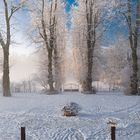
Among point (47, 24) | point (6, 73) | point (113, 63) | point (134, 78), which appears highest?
point (47, 24)

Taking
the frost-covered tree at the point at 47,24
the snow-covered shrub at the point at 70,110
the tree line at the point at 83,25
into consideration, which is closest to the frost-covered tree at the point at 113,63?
the tree line at the point at 83,25

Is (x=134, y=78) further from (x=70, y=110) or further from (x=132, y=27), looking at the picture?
(x=70, y=110)

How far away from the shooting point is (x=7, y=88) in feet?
89.7

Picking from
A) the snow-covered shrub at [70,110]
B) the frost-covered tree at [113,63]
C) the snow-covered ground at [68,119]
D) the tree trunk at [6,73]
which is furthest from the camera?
the frost-covered tree at [113,63]

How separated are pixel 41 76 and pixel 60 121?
32.3 meters

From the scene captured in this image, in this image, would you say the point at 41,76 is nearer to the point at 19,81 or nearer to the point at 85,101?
the point at 19,81

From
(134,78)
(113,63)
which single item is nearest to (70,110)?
(134,78)

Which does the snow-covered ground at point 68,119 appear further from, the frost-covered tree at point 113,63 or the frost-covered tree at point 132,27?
the frost-covered tree at point 113,63

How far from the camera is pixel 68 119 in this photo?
Result: 1802 centimetres

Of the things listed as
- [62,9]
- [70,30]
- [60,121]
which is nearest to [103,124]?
[60,121]

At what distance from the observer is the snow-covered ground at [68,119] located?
15.0m

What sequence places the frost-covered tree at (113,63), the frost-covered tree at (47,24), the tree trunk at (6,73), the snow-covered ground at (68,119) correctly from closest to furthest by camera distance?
the snow-covered ground at (68,119), the tree trunk at (6,73), the frost-covered tree at (47,24), the frost-covered tree at (113,63)

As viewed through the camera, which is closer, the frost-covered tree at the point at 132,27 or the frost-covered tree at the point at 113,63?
the frost-covered tree at the point at 132,27

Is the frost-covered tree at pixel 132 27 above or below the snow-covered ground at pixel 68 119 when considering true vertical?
above
